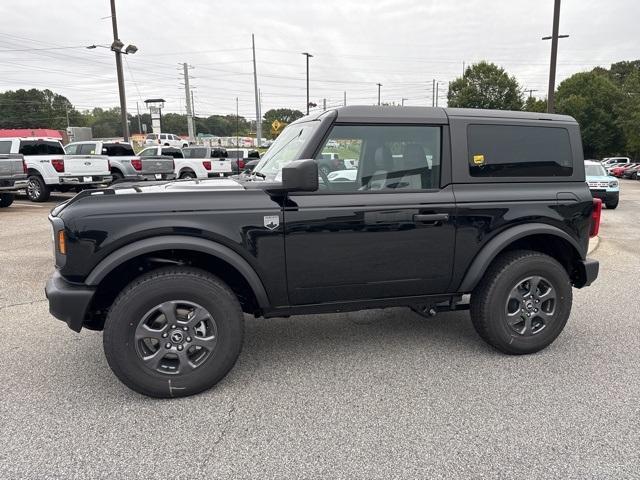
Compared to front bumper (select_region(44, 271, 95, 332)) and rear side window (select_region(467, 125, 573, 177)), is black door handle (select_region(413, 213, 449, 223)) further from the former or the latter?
front bumper (select_region(44, 271, 95, 332))

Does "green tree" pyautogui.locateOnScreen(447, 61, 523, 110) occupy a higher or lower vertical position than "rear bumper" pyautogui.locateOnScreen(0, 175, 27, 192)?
higher

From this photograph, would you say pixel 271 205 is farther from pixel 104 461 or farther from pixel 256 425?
pixel 104 461

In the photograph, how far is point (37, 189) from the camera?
14133 mm

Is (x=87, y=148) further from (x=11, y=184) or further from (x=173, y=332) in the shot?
(x=173, y=332)

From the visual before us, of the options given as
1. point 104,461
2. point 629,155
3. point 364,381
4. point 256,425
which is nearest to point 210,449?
point 256,425

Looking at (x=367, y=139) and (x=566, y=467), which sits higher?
(x=367, y=139)

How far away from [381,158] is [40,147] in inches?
567

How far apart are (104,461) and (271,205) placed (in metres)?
1.72

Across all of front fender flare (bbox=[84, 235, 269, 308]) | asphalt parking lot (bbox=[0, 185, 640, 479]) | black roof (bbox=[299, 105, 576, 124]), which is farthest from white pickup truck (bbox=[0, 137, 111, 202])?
black roof (bbox=[299, 105, 576, 124])

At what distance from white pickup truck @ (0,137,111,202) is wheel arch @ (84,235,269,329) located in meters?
11.7

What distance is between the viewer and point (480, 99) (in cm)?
Answer: 4356

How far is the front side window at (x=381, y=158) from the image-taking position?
324cm

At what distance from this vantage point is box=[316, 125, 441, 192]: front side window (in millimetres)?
3240

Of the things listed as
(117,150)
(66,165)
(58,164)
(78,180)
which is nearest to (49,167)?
(58,164)
